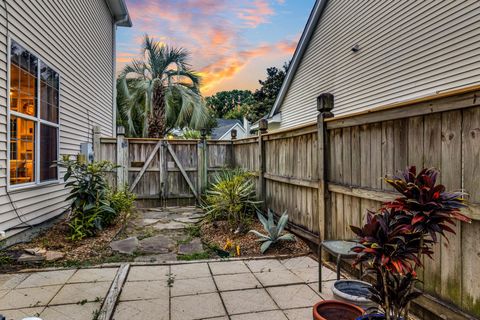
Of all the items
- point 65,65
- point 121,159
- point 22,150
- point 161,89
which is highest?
point 161,89

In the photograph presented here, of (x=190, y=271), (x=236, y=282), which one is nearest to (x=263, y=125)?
(x=190, y=271)

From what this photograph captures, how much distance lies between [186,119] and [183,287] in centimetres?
878

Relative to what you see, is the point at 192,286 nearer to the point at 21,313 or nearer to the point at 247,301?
the point at 247,301

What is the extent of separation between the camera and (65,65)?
5.66 m

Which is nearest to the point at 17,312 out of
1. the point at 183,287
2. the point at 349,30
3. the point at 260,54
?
the point at 183,287

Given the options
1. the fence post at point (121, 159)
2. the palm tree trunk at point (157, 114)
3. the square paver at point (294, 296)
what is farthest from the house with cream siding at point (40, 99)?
the square paver at point (294, 296)

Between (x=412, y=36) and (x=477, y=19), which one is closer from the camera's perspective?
(x=477, y=19)

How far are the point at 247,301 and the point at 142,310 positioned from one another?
837 mm

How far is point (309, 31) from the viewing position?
30.5 ft

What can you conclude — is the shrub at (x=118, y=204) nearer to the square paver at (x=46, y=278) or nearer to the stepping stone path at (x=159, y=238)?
the stepping stone path at (x=159, y=238)

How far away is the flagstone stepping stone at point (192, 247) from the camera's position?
3.98m

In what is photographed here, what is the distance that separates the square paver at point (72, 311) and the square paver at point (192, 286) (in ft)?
2.08

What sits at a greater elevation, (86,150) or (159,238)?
(86,150)

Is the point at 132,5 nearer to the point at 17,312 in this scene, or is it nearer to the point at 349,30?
the point at 349,30
